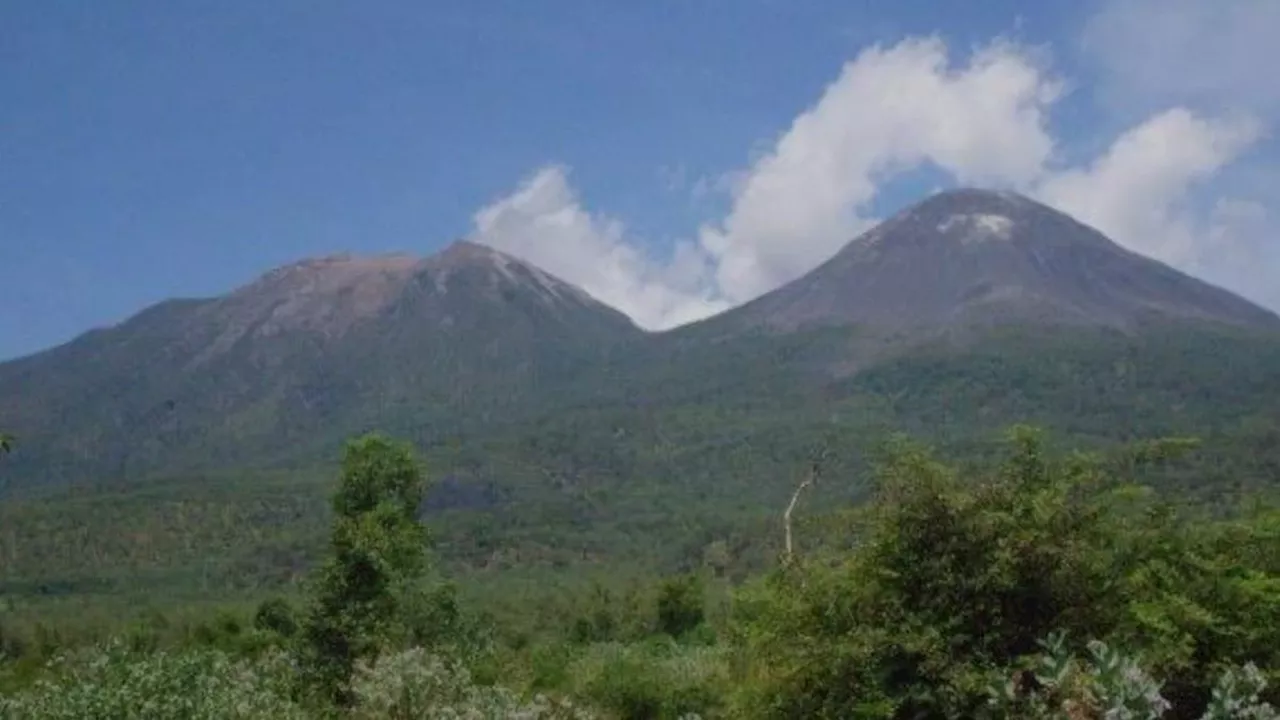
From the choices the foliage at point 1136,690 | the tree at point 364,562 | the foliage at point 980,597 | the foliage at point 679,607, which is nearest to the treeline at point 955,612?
the foliage at point 980,597

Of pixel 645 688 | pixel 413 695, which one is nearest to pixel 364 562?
pixel 645 688

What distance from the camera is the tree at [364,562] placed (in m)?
26.3

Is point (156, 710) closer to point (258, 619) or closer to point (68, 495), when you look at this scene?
point (258, 619)

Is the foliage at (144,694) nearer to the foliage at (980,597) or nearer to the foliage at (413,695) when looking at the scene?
the foliage at (413,695)

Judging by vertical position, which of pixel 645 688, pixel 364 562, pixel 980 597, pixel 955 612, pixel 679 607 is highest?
pixel 980 597

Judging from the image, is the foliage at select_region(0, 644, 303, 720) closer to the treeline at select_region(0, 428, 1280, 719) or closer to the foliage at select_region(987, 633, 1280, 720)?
the treeline at select_region(0, 428, 1280, 719)

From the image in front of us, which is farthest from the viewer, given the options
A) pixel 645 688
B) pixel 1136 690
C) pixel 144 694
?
pixel 645 688

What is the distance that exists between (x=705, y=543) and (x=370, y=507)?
298 feet

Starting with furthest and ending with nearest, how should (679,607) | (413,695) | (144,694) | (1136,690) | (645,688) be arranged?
(679,607) < (645,688) < (413,695) < (144,694) < (1136,690)

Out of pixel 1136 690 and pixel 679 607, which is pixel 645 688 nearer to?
pixel 1136 690

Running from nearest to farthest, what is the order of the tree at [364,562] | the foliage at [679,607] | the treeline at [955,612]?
the treeline at [955,612] → the tree at [364,562] → the foliage at [679,607]

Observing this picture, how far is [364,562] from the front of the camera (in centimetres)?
2692

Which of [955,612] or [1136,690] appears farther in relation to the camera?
[955,612]

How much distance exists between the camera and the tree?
26328 millimetres
